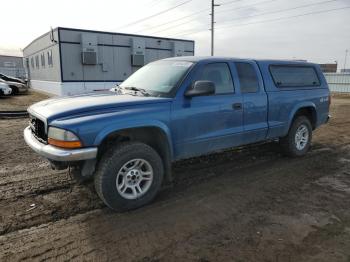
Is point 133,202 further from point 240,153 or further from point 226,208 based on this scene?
point 240,153

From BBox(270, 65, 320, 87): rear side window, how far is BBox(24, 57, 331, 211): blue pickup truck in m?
0.03

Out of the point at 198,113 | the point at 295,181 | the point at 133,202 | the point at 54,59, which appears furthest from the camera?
the point at 54,59

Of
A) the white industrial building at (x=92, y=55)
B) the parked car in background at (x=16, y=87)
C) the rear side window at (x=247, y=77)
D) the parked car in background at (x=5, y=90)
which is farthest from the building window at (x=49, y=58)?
the rear side window at (x=247, y=77)

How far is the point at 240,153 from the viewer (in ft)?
21.0

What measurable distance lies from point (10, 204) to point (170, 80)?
8.79 ft

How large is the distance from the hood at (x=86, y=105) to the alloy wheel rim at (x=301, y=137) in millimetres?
3351

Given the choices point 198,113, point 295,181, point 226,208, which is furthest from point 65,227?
point 295,181

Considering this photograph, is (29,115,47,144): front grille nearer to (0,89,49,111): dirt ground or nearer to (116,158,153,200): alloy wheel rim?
(116,158,153,200): alloy wheel rim

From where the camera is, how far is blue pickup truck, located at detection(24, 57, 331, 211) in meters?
3.52

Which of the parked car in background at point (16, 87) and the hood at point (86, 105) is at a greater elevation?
the hood at point (86, 105)

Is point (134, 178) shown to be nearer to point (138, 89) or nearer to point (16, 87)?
point (138, 89)

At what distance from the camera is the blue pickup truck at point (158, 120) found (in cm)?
352

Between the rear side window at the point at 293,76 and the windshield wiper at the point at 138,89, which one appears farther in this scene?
the rear side window at the point at 293,76

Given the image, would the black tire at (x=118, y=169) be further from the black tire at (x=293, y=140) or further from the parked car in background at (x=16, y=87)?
the parked car in background at (x=16, y=87)
